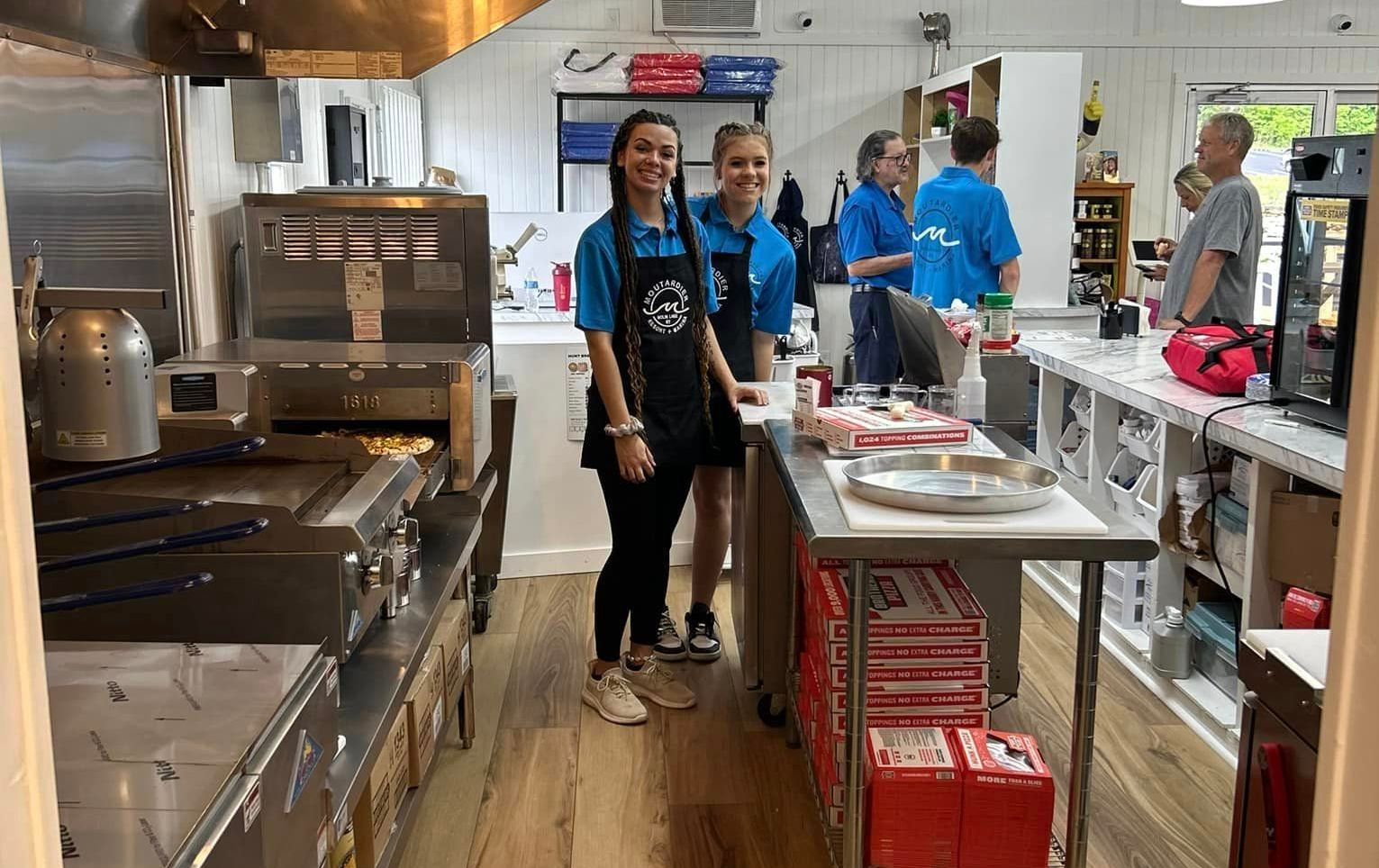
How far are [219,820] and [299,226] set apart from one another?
→ 2278mm

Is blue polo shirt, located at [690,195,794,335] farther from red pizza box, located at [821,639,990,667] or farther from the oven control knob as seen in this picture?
the oven control knob

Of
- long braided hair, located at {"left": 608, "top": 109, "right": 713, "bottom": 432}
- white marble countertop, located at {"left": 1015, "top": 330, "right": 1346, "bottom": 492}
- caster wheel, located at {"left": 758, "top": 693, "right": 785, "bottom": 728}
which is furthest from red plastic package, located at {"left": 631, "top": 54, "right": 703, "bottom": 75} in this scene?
caster wheel, located at {"left": 758, "top": 693, "right": 785, "bottom": 728}

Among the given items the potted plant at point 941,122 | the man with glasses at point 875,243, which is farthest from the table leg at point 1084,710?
the potted plant at point 941,122

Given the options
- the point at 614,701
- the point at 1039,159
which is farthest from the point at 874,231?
the point at 614,701

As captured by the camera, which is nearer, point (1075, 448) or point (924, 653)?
point (924, 653)

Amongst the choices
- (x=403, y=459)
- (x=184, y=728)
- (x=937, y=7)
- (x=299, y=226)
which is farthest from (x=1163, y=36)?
(x=184, y=728)

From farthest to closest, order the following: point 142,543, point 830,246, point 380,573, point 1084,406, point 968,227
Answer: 1. point 830,246
2. point 968,227
3. point 1084,406
4. point 380,573
5. point 142,543

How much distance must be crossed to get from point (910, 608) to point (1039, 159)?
4.33 meters

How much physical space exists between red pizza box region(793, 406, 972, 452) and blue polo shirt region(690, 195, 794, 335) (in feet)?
2.98

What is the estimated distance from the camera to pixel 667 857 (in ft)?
8.29

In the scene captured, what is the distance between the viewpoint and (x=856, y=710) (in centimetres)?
207

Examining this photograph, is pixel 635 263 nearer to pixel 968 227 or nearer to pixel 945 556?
pixel 945 556

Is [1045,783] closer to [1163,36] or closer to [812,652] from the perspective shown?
[812,652]

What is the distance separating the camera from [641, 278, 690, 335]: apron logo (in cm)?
302
